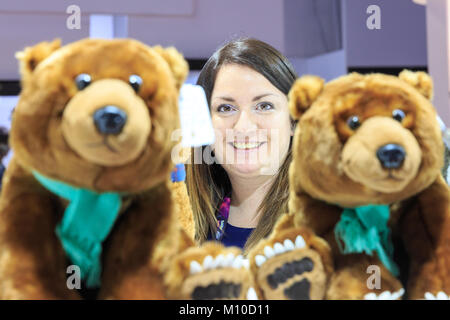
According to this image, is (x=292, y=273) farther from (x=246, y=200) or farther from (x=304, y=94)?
(x=246, y=200)

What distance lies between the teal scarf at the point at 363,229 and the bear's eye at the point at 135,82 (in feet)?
1.07

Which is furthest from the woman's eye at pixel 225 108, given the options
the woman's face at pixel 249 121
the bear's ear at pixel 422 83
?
the bear's ear at pixel 422 83

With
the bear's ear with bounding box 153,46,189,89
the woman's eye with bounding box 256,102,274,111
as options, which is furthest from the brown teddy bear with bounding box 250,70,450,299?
the woman's eye with bounding box 256,102,274,111

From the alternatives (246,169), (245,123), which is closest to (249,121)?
(245,123)

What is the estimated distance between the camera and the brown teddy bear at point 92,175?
0.56m

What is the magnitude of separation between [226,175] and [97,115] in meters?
0.66

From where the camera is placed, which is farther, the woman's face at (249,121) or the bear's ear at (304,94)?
the woman's face at (249,121)

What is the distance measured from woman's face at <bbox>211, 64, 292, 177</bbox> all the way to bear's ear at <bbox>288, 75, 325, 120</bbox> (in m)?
0.24

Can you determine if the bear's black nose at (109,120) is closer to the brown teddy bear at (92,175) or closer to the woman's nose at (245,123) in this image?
the brown teddy bear at (92,175)

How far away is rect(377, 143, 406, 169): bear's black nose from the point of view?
60cm

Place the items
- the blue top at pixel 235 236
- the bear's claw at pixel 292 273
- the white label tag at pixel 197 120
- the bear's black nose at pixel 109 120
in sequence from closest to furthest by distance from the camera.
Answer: the bear's black nose at pixel 109 120 < the bear's claw at pixel 292 273 < the white label tag at pixel 197 120 < the blue top at pixel 235 236

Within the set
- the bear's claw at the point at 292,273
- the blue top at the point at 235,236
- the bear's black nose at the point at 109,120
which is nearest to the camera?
the bear's black nose at the point at 109,120

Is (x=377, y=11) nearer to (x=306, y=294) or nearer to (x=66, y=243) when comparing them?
(x=306, y=294)
